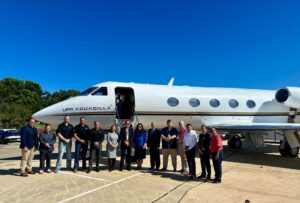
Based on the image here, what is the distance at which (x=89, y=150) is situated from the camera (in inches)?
379

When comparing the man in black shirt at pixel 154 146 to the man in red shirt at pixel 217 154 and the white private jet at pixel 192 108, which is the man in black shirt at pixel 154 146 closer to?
the man in red shirt at pixel 217 154

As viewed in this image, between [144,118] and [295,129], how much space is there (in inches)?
251

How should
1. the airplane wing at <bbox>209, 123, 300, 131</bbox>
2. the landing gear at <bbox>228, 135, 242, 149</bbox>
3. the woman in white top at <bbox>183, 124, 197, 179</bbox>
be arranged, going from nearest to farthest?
the woman in white top at <bbox>183, 124, 197, 179</bbox> < the airplane wing at <bbox>209, 123, 300, 131</bbox> < the landing gear at <bbox>228, 135, 242, 149</bbox>

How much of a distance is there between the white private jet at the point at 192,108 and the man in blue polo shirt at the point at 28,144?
3020mm

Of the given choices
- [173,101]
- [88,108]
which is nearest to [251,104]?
[173,101]

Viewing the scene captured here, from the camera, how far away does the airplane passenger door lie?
→ 13.7 m

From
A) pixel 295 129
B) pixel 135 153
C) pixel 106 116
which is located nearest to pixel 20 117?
pixel 106 116

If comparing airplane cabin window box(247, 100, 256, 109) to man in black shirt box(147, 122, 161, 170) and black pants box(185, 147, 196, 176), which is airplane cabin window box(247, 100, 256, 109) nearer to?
man in black shirt box(147, 122, 161, 170)

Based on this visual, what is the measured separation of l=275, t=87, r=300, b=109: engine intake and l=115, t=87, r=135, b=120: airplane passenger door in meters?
8.14

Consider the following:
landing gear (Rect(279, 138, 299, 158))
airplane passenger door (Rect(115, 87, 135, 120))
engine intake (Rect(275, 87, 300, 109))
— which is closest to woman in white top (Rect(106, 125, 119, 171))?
airplane passenger door (Rect(115, 87, 135, 120))

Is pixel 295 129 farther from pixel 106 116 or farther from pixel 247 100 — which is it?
pixel 106 116

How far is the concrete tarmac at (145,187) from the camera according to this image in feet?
20.7

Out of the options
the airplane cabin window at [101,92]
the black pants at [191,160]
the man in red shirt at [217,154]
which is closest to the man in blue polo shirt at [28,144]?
the airplane cabin window at [101,92]

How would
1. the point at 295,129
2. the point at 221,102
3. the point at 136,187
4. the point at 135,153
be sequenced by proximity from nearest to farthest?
the point at 136,187
the point at 135,153
the point at 295,129
the point at 221,102
